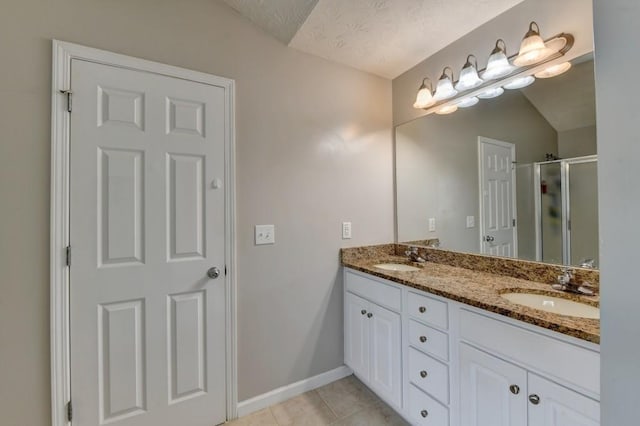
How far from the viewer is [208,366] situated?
158cm

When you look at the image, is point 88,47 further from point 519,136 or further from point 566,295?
point 566,295

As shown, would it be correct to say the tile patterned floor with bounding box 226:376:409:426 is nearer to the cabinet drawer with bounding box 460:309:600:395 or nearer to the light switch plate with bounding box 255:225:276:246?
the cabinet drawer with bounding box 460:309:600:395

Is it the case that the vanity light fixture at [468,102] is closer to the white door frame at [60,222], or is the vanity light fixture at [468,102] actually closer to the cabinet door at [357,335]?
the cabinet door at [357,335]

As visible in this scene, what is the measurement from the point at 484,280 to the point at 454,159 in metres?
0.92

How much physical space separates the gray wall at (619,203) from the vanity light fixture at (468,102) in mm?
1585

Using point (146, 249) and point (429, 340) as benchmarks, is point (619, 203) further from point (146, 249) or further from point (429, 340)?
point (146, 249)

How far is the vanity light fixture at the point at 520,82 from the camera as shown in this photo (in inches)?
59.7

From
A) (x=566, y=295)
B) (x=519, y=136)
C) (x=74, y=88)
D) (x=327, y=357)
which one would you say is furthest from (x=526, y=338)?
(x=74, y=88)

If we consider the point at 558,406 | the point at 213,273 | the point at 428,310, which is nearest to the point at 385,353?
the point at 428,310

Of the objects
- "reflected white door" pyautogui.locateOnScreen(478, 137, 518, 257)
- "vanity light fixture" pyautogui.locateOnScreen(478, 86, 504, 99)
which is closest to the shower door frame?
"reflected white door" pyautogui.locateOnScreen(478, 137, 518, 257)

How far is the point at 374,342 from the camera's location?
1.76m

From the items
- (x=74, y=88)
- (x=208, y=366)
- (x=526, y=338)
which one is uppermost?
(x=74, y=88)

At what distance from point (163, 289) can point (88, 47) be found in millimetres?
1229

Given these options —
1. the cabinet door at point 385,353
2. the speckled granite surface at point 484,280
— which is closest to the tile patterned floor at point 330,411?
the cabinet door at point 385,353
